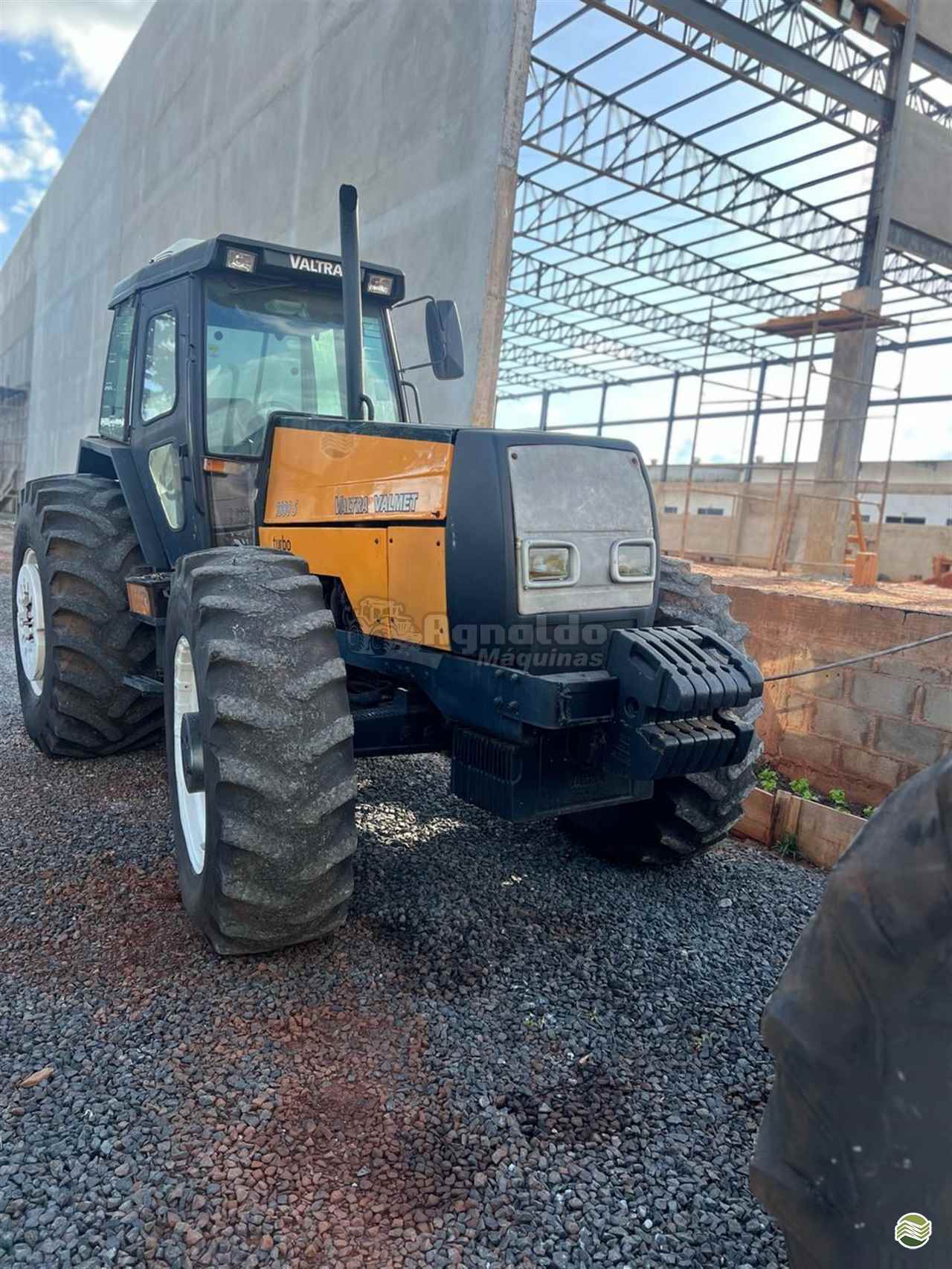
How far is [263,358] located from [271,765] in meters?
2.14

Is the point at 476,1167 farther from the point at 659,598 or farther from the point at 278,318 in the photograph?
the point at 278,318

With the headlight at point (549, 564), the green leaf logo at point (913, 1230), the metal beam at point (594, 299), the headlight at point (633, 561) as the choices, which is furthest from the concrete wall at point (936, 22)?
the green leaf logo at point (913, 1230)

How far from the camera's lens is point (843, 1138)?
1.16 m

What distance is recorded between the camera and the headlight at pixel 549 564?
2717 mm

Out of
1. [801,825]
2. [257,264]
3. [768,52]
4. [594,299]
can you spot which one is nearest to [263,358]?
[257,264]

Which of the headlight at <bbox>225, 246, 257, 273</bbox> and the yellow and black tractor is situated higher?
the headlight at <bbox>225, 246, 257, 273</bbox>

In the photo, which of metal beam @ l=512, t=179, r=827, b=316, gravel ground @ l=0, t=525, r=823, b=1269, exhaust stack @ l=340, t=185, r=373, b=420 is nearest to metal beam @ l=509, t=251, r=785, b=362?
metal beam @ l=512, t=179, r=827, b=316

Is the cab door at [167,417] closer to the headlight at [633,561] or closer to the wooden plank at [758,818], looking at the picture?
the headlight at [633,561]

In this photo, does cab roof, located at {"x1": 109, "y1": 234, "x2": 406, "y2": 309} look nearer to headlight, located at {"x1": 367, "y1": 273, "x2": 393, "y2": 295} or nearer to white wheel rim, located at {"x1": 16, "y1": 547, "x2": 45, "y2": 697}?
headlight, located at {"x1": 367, "y1": 273, "x2": 393, "y2": 295}

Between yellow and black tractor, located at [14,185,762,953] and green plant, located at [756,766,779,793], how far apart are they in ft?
4.81

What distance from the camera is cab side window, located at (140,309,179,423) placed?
3.96m

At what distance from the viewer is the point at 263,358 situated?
12.7 ft

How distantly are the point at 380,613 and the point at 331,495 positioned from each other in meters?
0.50

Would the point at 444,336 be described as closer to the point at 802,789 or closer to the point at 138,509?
the point at 138,509
